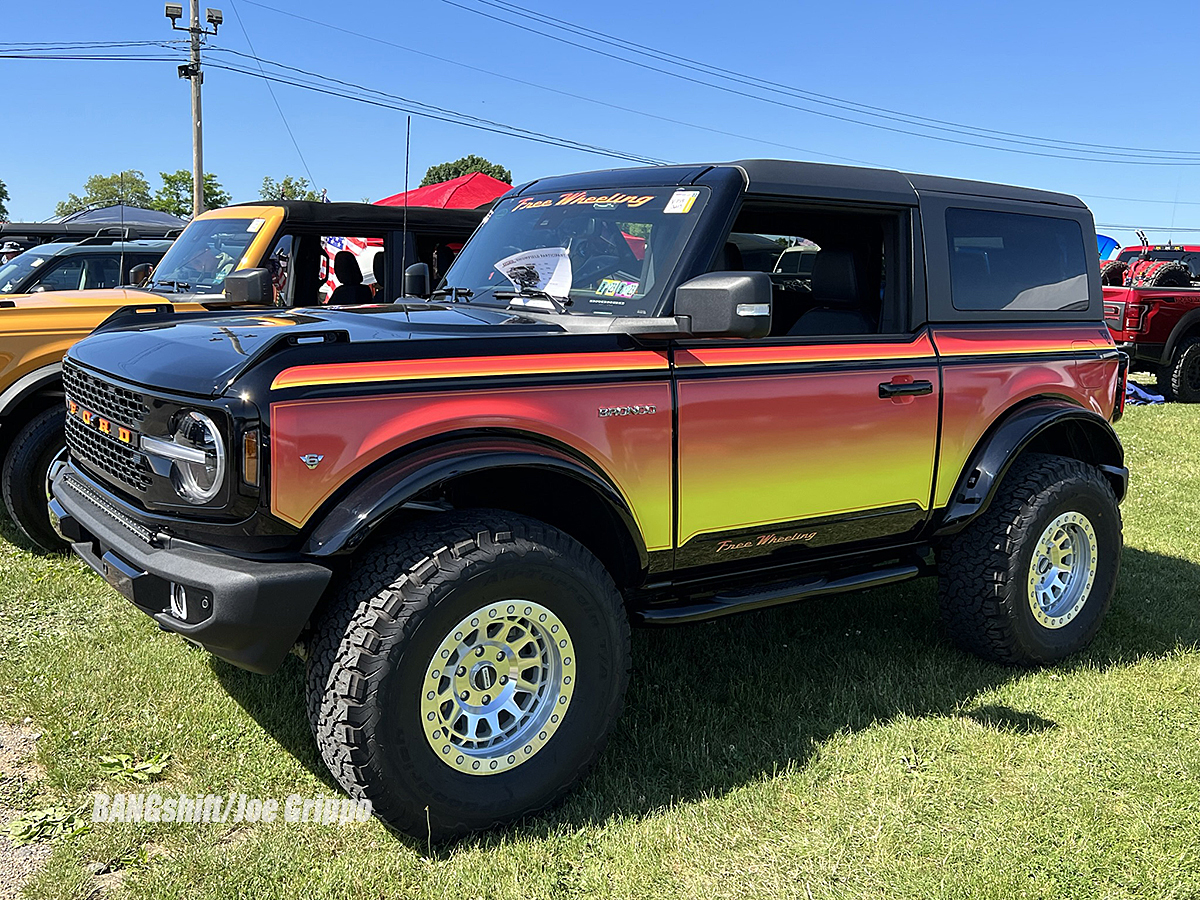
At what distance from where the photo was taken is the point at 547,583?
3.18m

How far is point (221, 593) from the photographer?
276 cm

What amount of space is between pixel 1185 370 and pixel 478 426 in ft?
44.2

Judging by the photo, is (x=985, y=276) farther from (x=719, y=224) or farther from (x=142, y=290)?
(x=142, y=290)

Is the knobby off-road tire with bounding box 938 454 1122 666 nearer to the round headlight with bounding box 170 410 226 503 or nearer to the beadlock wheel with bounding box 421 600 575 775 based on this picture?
the beadlock wheel with bounding box 421 600 575 775

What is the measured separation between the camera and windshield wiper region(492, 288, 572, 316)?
12.7 feet

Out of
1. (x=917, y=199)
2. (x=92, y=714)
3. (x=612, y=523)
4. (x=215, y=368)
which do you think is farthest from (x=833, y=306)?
(x=92, y=714)

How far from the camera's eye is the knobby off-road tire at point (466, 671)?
293 cm

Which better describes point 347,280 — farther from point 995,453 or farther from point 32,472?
point 995,453

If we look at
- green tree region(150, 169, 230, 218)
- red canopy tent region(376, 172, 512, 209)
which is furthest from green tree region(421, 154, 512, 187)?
red canopy tent region(376, 172, 512, 209)

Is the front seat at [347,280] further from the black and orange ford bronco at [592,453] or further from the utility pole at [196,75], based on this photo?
the utility pole at [196,75]

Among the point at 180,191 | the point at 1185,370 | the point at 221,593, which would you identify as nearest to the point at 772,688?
the point at 221,593

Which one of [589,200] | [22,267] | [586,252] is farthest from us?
[22,267]

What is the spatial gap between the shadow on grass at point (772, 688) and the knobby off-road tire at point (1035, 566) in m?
0.18

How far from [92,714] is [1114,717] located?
13.2 feet
